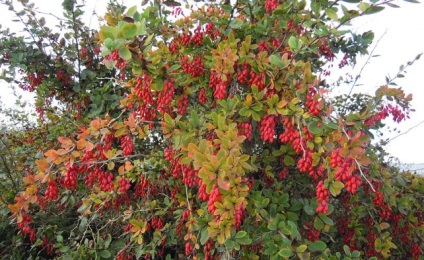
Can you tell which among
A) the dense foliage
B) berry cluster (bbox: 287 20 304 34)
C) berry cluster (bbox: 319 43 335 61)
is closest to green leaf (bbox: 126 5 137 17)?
the dense foliage

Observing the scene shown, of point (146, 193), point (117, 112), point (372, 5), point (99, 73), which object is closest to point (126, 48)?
point (372, 5)

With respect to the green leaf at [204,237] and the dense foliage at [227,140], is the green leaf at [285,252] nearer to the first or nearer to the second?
the dense foliage at [227,140]

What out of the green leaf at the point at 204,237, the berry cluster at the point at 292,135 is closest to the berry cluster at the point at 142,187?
the green leaf at the point at 204,237

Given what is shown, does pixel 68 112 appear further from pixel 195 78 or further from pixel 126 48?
pixel 126 48

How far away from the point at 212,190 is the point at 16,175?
8.51 ft

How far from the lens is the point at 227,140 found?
1.55 meters

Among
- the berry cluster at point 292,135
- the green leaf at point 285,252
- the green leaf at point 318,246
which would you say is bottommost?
the green leaf at point 318,246

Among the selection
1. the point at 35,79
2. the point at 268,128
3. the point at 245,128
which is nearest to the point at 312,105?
the point at 268,128

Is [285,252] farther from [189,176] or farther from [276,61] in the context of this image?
[276,61]

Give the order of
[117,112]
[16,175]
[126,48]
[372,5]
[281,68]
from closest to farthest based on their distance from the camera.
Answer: [126,48]
[372,5]
[281,68]
[117,112]
[16,175]

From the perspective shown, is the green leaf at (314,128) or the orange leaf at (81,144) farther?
the orange leaf at (81,144)

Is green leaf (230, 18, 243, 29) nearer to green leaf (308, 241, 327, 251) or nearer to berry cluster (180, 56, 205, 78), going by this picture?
berry cluster (180, 56, 205, 78)

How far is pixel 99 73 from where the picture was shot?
3.32 m

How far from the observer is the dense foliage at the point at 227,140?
5.34 ft
